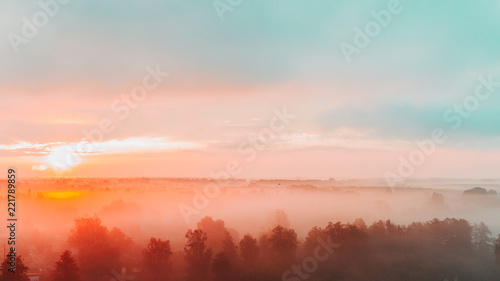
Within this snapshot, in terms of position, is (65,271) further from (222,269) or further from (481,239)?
(481,239)

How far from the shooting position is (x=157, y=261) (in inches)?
2689

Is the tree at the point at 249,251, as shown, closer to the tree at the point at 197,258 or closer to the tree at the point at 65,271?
the tree at the point at 197,258

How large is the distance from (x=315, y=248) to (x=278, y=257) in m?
9.56

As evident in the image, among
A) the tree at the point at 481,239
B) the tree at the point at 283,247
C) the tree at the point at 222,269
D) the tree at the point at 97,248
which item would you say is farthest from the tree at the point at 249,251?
the tree at the point at 481,239

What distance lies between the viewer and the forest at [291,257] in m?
66.6

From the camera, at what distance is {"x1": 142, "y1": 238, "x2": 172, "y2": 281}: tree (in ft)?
220

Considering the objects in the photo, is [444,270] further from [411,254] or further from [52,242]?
[52,242]

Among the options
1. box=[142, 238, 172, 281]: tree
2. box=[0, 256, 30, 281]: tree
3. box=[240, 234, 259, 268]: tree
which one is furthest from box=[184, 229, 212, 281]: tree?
box=[0, 256, 30, 281]: tree

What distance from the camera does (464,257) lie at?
77.0 m

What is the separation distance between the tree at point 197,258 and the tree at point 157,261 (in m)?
3.76

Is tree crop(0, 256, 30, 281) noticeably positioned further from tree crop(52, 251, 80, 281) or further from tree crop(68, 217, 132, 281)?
tree crop(68, 217, 132, 281)

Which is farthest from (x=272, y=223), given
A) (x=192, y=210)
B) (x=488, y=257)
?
(x=488, y=257)

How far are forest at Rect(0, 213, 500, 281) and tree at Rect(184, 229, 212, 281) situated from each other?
0.17 metres

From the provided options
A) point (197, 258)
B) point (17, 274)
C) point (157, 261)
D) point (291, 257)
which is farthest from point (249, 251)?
point (17, 274)
